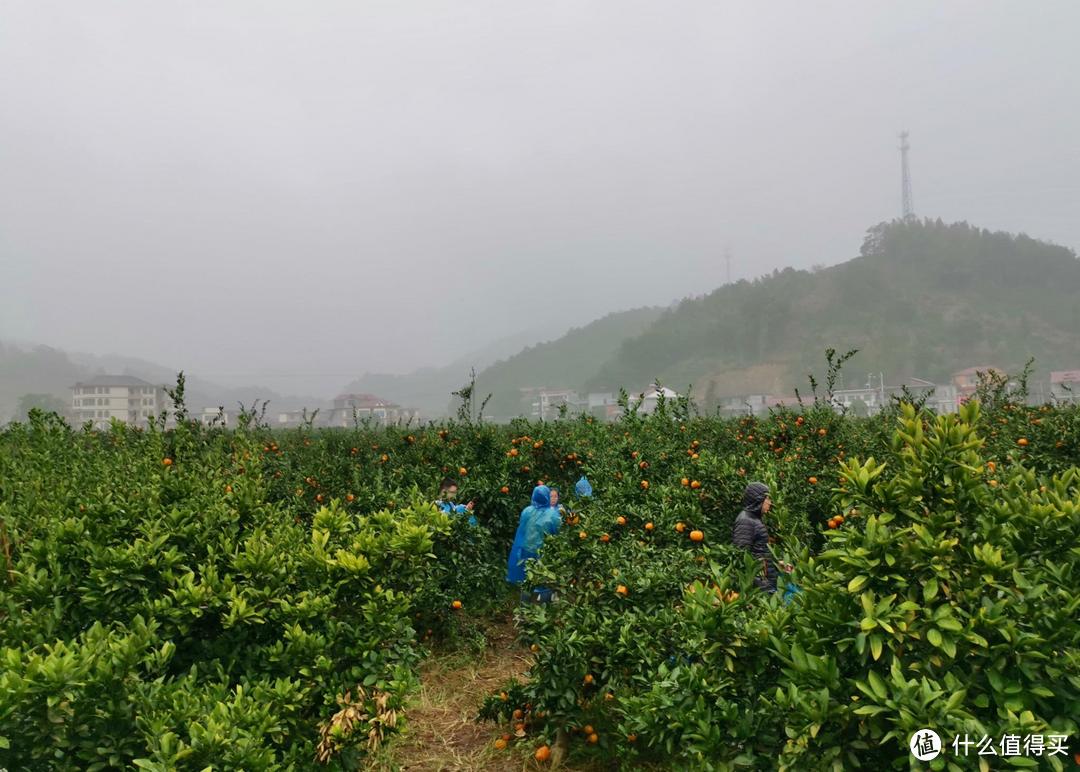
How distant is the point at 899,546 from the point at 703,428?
5.19 meters

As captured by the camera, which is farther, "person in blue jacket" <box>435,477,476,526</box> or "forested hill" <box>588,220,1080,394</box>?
"forested hill" <box>588,220,1080,394</box>

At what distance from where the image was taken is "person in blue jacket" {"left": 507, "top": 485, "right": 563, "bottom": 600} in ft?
17.8

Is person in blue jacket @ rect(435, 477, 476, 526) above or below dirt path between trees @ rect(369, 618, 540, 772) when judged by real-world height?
above

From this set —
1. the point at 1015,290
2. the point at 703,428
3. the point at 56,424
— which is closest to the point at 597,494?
the point at 703,428

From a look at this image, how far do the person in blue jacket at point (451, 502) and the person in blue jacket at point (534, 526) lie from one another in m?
0.46

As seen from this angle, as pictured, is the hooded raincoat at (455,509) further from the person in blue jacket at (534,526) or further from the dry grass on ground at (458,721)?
the dry grass on ground at (458,721)

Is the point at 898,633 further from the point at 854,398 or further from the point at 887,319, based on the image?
the point at 887,319

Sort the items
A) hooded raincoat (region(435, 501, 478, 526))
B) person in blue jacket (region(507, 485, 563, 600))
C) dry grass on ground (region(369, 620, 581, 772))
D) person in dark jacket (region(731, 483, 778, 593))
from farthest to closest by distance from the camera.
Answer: person in blue jacket (region(507, 485, 563, 600))
hooded raincoat (region(435, 501, 478, 526))
person in dark jacket (region(731, 483, 778, 593))
dry grass on ground (region(369, 620, 581, 772))

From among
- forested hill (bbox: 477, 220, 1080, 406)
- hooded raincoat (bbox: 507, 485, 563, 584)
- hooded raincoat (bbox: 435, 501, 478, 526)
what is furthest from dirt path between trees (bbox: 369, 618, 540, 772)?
forested hill (bbox: 477, 220, 1080, 406)

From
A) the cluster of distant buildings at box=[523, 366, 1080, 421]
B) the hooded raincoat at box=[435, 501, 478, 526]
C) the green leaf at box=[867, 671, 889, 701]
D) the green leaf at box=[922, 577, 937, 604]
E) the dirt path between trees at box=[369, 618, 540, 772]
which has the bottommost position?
the dirt path between trees at box=[369, 618, 540, 772]

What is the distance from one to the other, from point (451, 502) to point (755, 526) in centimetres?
264

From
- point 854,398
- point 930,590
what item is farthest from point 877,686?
point 854,398

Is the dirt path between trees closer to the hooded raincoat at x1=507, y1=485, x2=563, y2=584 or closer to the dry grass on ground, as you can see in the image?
the dry grass on ground

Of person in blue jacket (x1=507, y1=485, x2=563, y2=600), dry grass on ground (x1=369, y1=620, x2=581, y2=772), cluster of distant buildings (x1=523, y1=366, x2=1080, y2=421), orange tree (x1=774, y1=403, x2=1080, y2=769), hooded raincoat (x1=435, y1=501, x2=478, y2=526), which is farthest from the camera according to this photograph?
cluster of distant buildings (x1=523, y1=366, x2=1080, y2=421)
